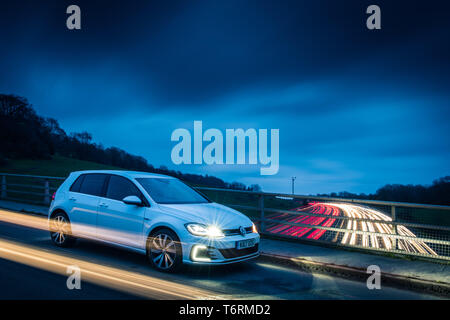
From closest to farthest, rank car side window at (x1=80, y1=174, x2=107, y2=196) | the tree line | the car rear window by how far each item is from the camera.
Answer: car side window at (x1=80, y1=174, x2=107, y2=196), the car rear window, the tree line

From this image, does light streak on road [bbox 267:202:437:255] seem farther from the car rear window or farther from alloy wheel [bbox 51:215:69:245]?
alloy wheel [bbox 51:215:69:245]

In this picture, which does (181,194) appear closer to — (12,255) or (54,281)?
(54,281)

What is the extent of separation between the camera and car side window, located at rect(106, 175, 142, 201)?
264 inches

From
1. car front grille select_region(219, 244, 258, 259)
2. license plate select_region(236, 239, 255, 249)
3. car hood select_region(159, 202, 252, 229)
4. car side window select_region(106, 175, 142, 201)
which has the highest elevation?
car side window select_region(106, 175, 142, 201)

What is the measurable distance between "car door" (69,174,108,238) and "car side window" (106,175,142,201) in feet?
0.72

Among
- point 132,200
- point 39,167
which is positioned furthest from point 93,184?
point 39,167

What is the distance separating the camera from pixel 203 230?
227 inches

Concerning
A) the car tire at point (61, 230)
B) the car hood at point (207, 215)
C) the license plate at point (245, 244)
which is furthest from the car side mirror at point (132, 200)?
the car tire at point (61, 230)

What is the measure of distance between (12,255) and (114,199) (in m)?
2.11

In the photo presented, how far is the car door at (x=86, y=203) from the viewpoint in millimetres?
6992

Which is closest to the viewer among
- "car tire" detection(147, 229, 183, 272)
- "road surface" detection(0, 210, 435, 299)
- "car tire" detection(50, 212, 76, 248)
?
"road surface" detection(0, 210, 435, 299)

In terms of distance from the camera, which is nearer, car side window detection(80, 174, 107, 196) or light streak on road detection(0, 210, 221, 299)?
light streak on road detection(0, 210, 221, 299)

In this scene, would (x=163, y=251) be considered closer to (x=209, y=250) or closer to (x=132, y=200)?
(x=209, y=250)

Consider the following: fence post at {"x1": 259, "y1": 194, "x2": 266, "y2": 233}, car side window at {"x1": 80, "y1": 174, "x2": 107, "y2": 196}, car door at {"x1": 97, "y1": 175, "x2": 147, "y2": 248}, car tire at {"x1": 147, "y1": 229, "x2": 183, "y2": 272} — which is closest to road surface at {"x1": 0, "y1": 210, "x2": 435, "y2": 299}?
car tire at {"x1": 147, "y1": 229, "x2": 183, "y2": 272}
